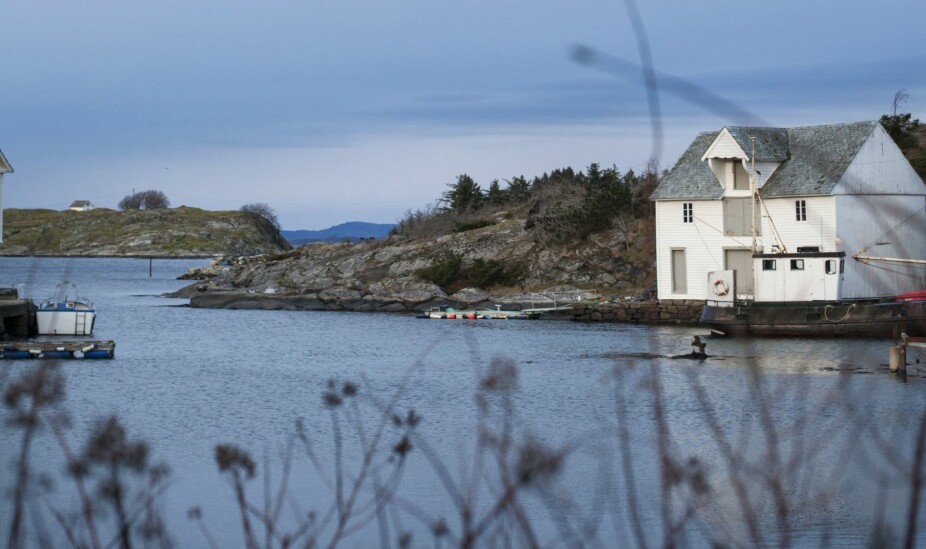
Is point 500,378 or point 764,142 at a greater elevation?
point 764,142

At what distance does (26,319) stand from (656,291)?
85.7ft

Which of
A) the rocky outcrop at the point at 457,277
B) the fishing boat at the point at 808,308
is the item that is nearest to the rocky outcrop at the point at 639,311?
the rocky outcrop at the point at 457,277

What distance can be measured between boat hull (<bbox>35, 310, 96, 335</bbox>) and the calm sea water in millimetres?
1669

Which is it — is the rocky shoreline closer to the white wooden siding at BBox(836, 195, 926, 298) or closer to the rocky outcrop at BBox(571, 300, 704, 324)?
the rocky outcrop at BBox(571, 300, 704, 324)

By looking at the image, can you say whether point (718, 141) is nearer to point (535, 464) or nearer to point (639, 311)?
point (639, 311)

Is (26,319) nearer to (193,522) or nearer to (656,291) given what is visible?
(656,291)

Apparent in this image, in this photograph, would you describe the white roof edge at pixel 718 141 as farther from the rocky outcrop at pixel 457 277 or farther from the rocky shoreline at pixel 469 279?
the rocky outcrop at pixel 457 277

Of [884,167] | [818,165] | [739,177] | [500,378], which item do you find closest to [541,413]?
[500,378]

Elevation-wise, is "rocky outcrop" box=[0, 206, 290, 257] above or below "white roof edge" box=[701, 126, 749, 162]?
above

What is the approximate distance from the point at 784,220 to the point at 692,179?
5.08m

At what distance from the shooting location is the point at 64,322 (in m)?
46.4

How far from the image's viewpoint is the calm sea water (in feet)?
46.2

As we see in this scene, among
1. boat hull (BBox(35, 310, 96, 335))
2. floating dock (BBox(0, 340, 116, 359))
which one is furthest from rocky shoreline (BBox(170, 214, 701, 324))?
floating dock (BBox(0, 340, 116, 359))

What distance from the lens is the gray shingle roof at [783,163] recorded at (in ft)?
140
